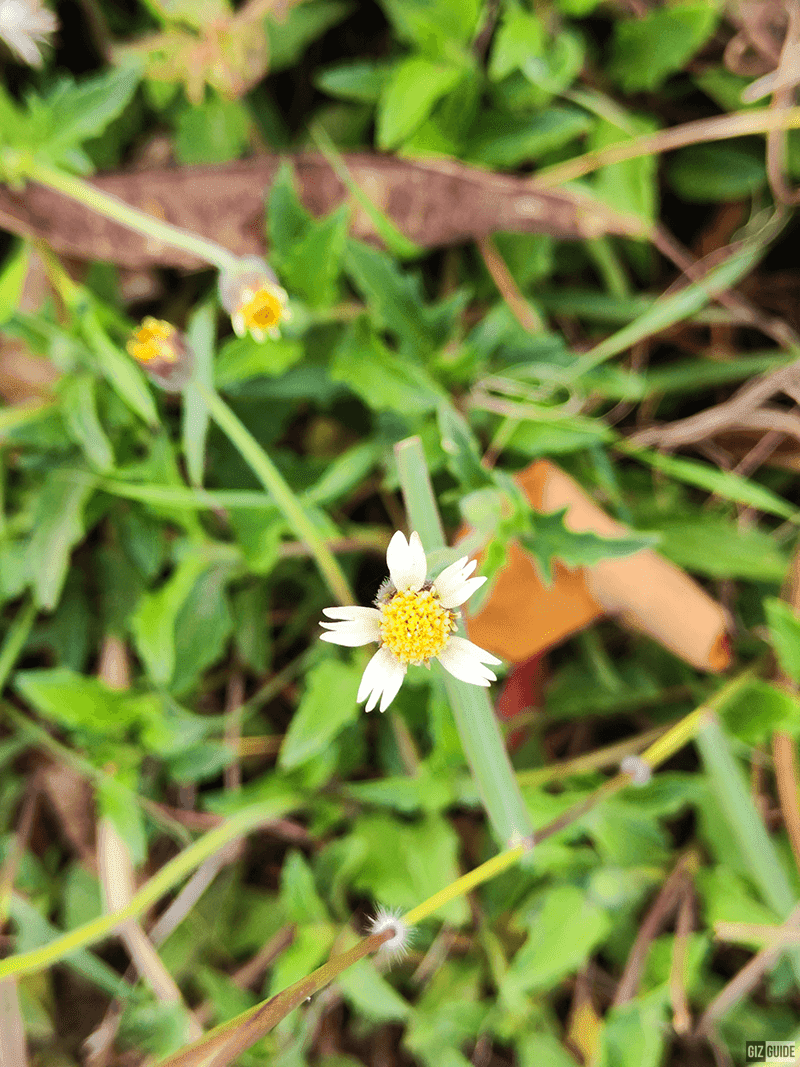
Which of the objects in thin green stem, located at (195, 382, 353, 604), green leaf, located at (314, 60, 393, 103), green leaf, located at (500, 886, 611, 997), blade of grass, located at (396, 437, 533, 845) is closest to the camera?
blade of grass, located at (396, 437, 533, 845)

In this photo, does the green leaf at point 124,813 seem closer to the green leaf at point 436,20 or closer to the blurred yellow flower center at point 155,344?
the blurred yellow flower center at point 155,344

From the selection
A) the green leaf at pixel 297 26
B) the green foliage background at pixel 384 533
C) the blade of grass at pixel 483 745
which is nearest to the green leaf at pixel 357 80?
the green foliage background at pixel 384 533

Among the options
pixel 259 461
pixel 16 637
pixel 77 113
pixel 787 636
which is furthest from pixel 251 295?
pixel 787 636

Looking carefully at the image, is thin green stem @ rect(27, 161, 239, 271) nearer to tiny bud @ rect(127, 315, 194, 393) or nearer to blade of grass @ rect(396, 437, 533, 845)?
tiny bud @ rect(127, 315, 194, 393)

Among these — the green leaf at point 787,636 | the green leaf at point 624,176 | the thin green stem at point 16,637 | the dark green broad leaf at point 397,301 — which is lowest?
the green leaf at point 787,636

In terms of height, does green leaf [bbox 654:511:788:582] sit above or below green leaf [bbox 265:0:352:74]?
below

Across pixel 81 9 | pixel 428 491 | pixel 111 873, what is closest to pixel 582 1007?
pixel 111 873

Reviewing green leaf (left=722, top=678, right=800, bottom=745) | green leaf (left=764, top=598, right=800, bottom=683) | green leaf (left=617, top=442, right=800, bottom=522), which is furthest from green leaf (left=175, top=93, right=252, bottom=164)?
green leaf (left=722, top=678, right=800, bottom=745)
